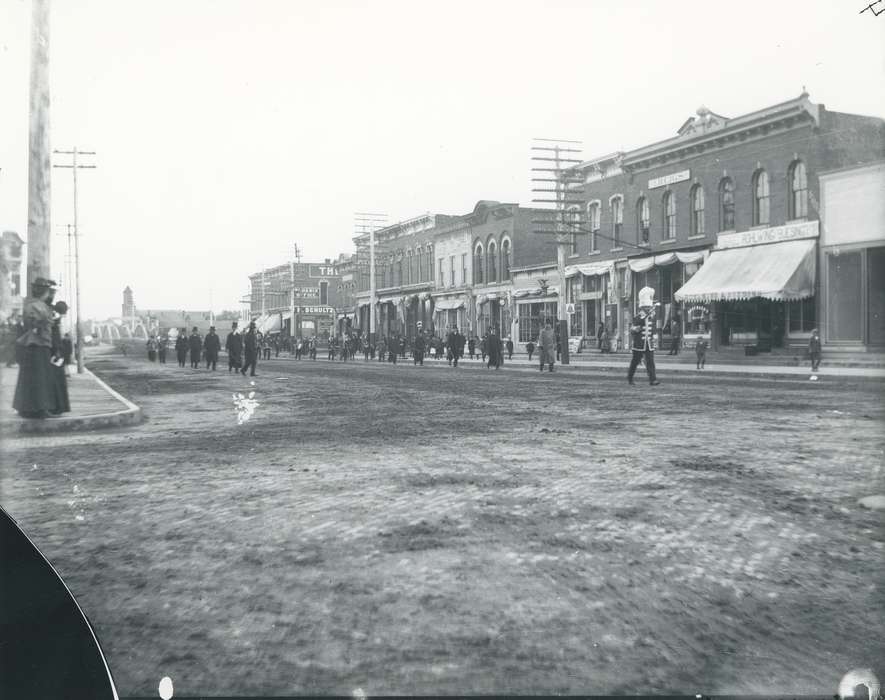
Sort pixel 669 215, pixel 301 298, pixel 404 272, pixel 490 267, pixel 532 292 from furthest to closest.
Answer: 1. pixel 301 298
2. pixel 404 272
3. pixel 490 267
4. pixel 532 292
5. pixel 669 215

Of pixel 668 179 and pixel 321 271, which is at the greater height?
pixel 321 271

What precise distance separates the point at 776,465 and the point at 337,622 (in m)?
5.03

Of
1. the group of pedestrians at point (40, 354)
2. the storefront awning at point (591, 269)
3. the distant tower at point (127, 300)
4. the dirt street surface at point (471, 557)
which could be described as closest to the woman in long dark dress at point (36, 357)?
the group of pedestrians at point (40, 354)

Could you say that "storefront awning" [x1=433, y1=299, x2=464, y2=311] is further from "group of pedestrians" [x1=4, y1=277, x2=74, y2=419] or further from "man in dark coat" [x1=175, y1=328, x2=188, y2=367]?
"group of pedestrians" [x1=4, y1=277, x2=74, y2=419]

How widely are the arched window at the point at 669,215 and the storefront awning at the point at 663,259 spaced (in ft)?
3.25

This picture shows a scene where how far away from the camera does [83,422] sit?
10.5 meters

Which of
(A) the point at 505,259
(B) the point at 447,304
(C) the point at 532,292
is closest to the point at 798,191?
(C) the point at 532,292

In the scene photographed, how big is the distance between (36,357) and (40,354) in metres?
0.07

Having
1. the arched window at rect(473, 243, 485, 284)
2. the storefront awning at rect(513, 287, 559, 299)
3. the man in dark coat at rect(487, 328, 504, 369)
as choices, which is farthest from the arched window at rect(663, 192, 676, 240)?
the arched window at rect(473, 243, 485, 284)

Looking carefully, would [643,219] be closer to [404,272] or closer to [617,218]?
[617,218]

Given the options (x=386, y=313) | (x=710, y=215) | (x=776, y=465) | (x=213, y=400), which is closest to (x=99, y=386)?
(x=213, y=400)

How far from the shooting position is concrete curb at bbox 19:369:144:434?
10.0 metres

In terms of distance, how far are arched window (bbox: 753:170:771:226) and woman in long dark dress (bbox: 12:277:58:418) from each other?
24.7m

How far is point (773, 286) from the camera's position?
26.0 metres
